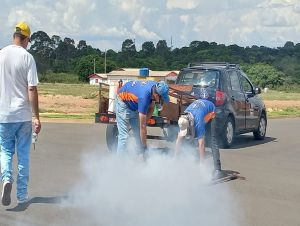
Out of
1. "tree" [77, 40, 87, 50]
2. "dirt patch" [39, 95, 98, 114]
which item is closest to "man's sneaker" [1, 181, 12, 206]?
"dirt patch" [39, 95, 98, 114]

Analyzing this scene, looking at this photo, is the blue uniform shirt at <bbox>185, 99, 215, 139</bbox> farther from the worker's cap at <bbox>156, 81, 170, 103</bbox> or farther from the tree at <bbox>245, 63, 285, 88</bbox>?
the tree at <bbox>245, 63, 285, 88</bbox>

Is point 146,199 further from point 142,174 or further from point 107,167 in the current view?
point 107,167

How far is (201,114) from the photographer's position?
9492mm

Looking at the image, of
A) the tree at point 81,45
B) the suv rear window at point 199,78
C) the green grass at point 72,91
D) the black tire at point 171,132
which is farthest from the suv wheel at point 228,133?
the tree at point 81,45

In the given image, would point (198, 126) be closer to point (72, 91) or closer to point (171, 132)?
point (171, 132)

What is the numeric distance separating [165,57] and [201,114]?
141 meters

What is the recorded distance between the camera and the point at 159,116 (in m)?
12.2

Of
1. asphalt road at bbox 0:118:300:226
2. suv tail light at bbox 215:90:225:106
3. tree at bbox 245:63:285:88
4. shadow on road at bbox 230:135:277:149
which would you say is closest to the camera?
asphalt road at bbox 0:118:300:226

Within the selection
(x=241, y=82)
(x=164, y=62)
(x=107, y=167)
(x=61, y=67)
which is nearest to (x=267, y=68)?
(x=164, y=62)

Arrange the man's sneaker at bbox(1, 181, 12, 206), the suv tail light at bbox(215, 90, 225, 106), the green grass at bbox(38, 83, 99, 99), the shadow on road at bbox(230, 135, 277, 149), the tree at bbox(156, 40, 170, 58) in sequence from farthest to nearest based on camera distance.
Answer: the tree at bbox(156, 40, 170, 58)
the green grass at bbox(38, 83, 99, 99)
the shadow on road at bbox(230, 135, 277, 149)
the suv tail light at bbox(215, 90, 225, 106)
the man's sneaker at bbox(1, 181, 12, 206)

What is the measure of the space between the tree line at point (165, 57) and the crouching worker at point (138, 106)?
9243 cm

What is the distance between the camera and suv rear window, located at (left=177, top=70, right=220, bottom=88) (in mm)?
13562

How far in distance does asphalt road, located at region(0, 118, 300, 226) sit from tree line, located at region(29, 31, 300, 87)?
287 ft

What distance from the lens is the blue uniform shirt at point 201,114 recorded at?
943 centimetres
